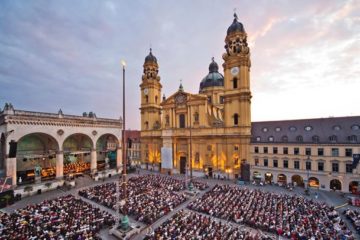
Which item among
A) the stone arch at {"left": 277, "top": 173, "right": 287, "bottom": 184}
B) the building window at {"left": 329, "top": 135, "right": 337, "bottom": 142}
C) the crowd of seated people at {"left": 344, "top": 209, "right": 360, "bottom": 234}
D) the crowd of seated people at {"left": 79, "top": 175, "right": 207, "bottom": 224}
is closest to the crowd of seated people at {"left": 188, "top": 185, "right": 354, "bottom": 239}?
the crowd of seated people at {"left": 344, "top": 209, "right": 360, "bottom": 234}

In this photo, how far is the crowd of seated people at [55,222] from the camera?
602 inches

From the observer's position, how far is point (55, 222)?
57.6ft

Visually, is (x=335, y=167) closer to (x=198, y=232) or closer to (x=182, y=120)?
(x=198, y=232)

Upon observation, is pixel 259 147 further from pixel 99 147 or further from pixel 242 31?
pixel 99 147

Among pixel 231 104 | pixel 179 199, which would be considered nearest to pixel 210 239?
pixel 179 199

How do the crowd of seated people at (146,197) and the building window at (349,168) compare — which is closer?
the crowd of seated people at (146,197)

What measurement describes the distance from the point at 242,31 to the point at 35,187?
162 ft

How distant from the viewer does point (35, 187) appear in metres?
30.2

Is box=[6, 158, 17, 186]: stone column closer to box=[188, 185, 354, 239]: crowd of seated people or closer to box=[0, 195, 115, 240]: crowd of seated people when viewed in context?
box=[0, 195, 115, 240]: crowd of seated people

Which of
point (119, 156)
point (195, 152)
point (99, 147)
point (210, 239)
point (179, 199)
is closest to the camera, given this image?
point (210, 239)

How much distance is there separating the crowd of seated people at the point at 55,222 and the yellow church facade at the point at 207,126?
1834cm

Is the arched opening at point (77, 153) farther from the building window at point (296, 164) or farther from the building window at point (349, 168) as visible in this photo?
the building window at point (349, 168)

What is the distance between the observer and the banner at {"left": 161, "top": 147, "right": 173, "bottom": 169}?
44.5 meters

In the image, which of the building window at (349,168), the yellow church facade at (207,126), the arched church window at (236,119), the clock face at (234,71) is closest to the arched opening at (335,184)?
the building window at (349,168)
